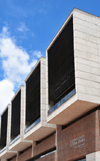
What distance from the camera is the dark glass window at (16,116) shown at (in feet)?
167

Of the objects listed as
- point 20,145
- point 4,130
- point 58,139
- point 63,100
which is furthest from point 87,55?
point 4,130

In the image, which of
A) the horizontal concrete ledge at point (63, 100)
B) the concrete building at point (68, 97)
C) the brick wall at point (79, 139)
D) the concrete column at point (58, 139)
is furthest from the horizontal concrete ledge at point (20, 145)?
the horizontal concrete ledge at point (63, 100)

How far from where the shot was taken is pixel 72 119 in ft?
115

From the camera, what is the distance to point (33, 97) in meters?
44.2

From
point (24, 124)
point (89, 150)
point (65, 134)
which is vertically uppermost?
point (24, 124)

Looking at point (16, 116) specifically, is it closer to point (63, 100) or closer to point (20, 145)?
point (20, 145)

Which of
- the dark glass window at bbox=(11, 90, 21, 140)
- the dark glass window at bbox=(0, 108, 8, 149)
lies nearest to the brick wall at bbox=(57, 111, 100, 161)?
the dark glass window at bbox=(11, 90, 21, 140)

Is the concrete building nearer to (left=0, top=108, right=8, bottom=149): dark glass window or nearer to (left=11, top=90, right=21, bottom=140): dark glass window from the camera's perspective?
(left=11, top=90, right=21, bottom=140): dark glass window

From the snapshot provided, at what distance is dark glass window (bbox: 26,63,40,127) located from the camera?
4254cm

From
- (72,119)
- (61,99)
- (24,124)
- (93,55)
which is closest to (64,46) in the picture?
(93,55)

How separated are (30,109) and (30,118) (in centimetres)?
157

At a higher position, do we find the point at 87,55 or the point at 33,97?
the point at 87,55

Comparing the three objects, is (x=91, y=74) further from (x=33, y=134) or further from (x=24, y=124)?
(x=24, y=124)

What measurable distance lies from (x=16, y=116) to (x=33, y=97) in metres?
9.87
